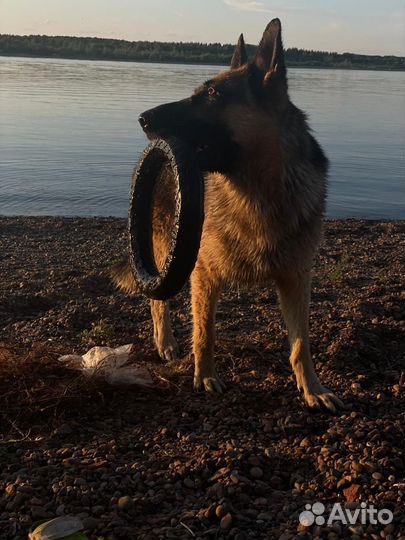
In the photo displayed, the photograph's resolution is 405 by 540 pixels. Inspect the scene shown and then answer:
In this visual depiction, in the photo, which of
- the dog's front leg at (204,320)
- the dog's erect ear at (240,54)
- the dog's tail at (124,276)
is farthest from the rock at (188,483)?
the dog's erect ear at (240,54)

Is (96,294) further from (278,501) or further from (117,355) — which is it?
(278,501)

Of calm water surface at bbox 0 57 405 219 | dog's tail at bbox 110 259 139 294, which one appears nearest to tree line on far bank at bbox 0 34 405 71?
calm water surface at bbox 0 57 405 219

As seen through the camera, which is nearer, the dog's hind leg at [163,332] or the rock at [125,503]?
the rock at [125,503]

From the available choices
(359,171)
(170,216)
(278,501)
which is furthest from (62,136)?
(278,501)

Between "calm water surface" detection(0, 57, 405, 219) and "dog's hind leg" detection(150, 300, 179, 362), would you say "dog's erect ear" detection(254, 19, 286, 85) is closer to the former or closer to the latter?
"calm water surface" detection(0, 57, 405, 219)

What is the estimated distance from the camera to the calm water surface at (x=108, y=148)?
1173 cm

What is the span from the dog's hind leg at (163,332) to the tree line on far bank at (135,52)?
47907mm

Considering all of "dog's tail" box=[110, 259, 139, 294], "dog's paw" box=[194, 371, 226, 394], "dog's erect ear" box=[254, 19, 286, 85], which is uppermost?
"dog's erect ear" box=[254, 19, 286, 85]

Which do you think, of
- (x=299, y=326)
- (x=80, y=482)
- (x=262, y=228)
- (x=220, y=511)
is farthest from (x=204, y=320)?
(x=220, y=511)

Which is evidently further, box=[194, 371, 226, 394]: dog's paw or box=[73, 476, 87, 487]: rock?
box=[194, 371, 226, 394]: dog's paw

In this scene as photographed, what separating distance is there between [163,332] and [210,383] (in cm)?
93

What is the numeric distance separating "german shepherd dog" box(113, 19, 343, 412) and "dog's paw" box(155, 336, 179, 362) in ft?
1.66

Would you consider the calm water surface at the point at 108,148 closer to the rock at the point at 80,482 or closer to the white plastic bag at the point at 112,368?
the white plastic bag at the point at 112,368

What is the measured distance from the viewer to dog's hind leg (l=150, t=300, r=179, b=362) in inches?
202
